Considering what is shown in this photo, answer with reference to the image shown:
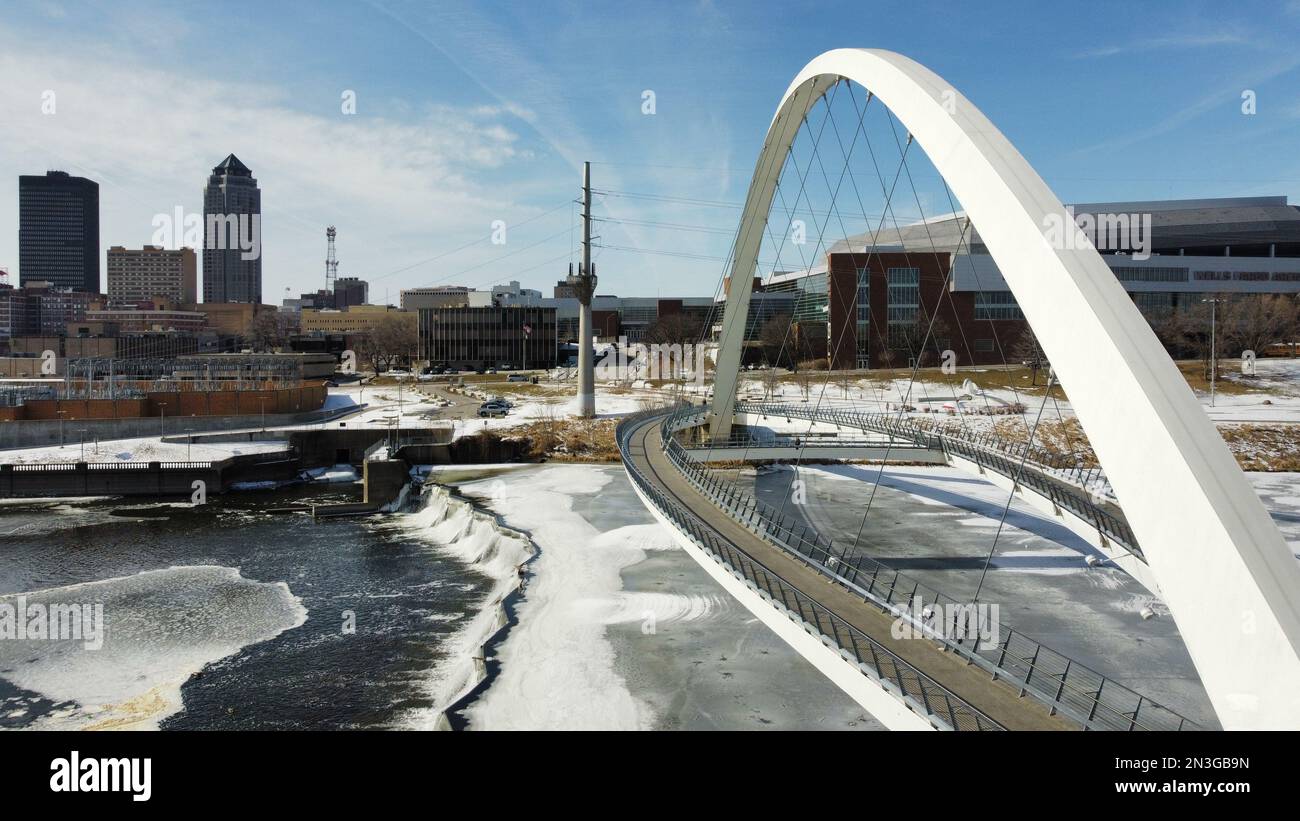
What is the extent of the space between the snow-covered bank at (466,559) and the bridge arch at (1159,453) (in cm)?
1157

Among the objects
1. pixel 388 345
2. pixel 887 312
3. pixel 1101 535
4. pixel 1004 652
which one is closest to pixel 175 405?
pixel 1101 535

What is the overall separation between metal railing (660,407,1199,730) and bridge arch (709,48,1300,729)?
1.16 meters

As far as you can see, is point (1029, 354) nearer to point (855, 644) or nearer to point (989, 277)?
point (989, 277)

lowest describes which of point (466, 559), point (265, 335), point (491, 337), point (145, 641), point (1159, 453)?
point (145, 641)

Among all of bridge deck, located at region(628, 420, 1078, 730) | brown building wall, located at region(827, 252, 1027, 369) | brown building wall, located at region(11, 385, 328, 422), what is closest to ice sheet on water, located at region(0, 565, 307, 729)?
bridge deck, located at region(628, 420, 1078, 730)

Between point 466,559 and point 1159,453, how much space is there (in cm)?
2362

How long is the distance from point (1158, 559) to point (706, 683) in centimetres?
1014

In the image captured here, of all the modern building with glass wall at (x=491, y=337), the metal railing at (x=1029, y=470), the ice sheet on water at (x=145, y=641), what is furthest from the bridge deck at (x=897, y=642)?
the modern building with glass wall at (x=491, y=337)

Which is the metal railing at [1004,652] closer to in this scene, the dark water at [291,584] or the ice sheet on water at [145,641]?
the dark water at [291,584]

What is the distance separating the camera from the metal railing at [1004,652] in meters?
9.85

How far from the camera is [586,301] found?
53406 mm

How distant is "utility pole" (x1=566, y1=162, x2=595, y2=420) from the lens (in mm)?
51781

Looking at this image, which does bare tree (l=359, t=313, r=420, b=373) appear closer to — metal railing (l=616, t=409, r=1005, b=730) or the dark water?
the dark water
